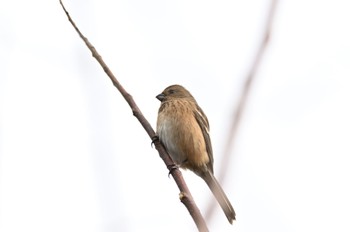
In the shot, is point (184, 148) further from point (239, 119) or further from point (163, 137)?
point (239, 119)

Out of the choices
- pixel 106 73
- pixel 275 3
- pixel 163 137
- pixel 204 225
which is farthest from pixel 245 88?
pixel 163 137

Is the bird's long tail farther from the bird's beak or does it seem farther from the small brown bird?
the bird's beak

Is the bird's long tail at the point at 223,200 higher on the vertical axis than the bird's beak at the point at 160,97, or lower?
lower

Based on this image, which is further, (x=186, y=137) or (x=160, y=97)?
(x=160, y=97)

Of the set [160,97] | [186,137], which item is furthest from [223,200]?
[160,97]

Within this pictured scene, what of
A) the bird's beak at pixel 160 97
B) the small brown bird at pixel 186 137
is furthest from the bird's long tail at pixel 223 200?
the bird's beak at pixel 160 97

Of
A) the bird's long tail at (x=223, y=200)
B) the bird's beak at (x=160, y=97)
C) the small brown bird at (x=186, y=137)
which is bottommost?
the bird's long tail at (x=223, y=200)

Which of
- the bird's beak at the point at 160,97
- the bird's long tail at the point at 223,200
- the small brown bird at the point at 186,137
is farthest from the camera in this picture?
the bird's beak at the point at 160,97

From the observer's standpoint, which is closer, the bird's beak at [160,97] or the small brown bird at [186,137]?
the small brown bird at [186,137]

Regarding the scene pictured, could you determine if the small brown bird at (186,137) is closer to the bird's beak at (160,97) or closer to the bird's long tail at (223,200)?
the bird's long tail at (223,200)

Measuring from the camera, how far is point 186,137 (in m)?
7.03

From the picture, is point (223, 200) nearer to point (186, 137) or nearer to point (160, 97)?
point (186, 137)

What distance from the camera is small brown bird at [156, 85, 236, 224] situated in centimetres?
683

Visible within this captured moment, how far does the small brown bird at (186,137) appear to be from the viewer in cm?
683
